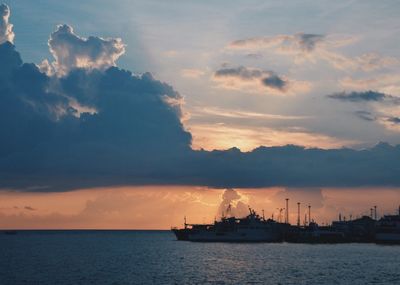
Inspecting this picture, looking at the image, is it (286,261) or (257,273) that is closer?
(257,273)

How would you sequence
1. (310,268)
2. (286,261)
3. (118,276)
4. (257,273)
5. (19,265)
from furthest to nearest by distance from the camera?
(286,261)
(19,265)
(310,268)
(257,273)
(118,276)

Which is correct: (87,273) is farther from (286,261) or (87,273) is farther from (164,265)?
(286,261)

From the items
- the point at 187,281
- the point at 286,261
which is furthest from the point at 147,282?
the point at 286,261

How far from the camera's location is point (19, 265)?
164 metres

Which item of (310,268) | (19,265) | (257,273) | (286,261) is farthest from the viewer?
(286,261)

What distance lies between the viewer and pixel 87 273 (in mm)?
138375

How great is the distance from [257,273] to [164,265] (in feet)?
113

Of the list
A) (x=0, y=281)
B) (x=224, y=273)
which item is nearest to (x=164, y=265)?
(x=224, y=273)

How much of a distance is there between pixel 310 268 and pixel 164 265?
3931 cm

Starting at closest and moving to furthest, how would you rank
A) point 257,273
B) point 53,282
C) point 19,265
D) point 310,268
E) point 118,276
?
point 53,282 → point 118,276 → point 257,273 → point 310,268 → point 19,265

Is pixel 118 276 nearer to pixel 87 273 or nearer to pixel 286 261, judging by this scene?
pixel 87 273

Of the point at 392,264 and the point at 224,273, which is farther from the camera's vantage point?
the point at 392,264

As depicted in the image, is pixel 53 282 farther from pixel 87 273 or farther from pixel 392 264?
pixel 392 264

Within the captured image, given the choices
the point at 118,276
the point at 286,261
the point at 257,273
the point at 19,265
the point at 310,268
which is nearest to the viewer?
the point at 118,276
